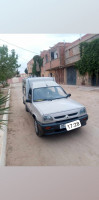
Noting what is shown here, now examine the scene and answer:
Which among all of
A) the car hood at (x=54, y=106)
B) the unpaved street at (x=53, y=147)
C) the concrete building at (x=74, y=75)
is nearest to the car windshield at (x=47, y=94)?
the car hood at (x=54, y=106)

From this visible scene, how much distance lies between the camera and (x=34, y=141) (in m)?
2.70

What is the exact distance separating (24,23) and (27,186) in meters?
3.03

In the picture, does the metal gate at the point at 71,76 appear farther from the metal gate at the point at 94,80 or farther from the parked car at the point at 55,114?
the parked car at the point at 55,114

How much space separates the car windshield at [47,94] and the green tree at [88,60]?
2746 mm

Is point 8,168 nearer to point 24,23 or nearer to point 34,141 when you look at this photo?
point 34,141

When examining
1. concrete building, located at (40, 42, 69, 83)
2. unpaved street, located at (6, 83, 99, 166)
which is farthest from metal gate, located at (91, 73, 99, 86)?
unpaved street, located at (6, 83, 99, 166)

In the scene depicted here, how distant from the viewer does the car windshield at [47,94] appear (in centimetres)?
323

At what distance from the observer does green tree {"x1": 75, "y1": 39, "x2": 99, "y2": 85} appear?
5.72 meters

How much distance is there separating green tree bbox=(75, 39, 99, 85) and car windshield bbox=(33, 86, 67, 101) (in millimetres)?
2746

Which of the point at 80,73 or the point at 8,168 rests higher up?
the point at 80,73

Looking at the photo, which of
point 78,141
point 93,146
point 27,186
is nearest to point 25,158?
point 27,186

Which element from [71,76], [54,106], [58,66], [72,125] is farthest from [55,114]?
[58,66]

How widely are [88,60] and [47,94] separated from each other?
13.0 ft

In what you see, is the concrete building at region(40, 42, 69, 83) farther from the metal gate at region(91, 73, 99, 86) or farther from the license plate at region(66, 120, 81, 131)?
the license plate at region(66, 120, 81, 131)
